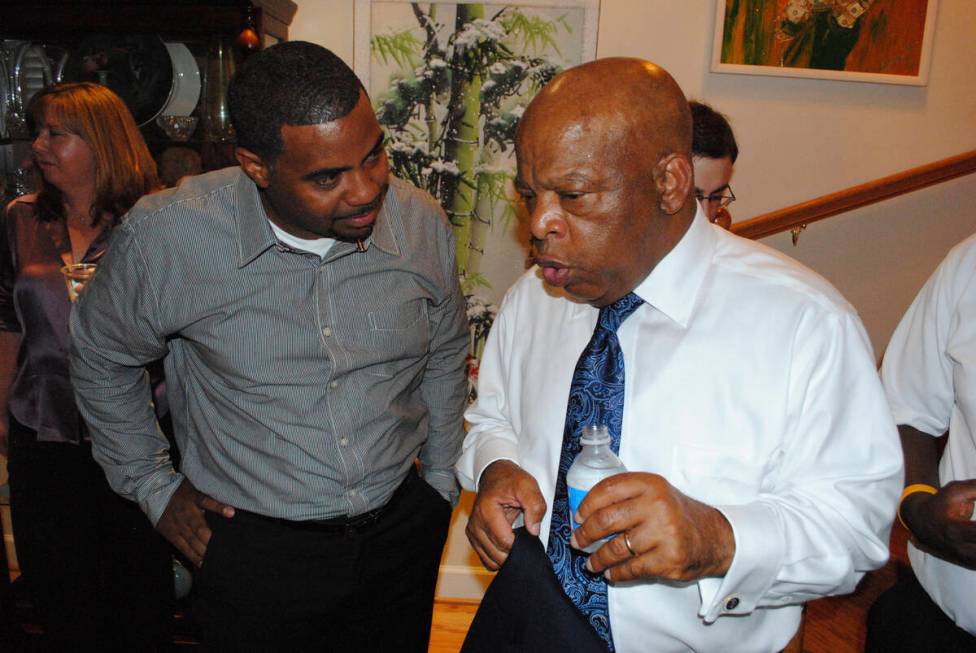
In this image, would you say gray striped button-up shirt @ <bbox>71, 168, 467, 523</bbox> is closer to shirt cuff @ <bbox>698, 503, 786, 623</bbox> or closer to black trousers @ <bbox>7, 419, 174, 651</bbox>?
black trousers @ <bbox>7, 419, 174, 651</bbox>

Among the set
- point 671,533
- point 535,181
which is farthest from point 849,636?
point 535,181

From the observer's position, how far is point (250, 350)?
5.39 feet

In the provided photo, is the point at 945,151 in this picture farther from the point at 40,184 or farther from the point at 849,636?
the point at 40,184

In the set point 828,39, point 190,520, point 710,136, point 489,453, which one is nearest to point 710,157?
point 710,136

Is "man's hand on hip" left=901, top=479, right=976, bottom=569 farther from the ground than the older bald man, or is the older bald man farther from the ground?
the older bald man

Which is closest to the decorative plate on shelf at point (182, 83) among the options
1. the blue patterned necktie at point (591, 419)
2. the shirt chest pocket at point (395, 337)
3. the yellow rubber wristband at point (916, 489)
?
the shirt chest pocket at point (395, 337)

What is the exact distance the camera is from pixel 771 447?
3.76 feet

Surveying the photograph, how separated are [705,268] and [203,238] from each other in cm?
105

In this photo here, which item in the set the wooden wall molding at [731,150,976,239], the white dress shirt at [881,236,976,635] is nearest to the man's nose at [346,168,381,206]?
the white dress shirt at [881,236,976,635]

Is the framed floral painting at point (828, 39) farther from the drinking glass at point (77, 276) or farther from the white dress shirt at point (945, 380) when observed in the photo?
the drinking glass at point (77, 276)

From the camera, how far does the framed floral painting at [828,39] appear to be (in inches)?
110

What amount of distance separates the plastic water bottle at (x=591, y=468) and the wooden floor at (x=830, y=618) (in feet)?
6.61

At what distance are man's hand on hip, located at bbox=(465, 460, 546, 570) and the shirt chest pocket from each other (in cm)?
51

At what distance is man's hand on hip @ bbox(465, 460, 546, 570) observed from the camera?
1.25 m
